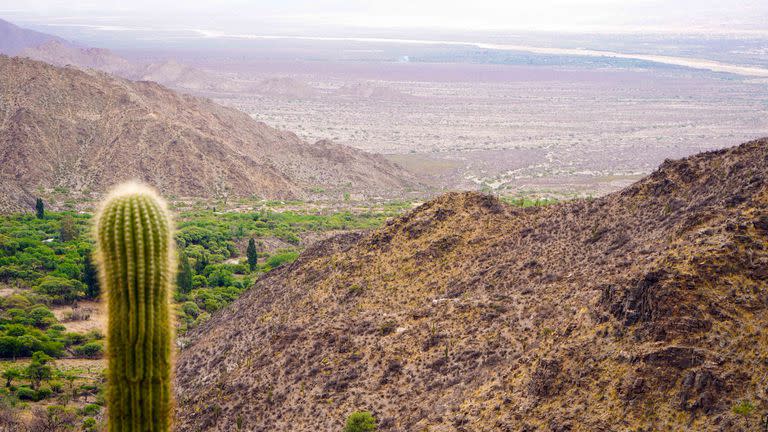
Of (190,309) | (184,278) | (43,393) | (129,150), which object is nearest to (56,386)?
(43,393)

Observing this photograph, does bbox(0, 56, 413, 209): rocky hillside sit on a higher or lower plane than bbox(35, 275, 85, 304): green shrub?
higher

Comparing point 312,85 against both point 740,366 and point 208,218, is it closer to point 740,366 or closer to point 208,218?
point 208,218

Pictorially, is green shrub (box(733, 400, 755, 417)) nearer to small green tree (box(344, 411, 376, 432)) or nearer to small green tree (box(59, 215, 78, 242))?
small green tree (box(344, 411, 376, 432))

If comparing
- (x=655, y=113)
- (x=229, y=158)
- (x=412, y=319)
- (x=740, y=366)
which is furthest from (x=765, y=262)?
(x=655, y=113)

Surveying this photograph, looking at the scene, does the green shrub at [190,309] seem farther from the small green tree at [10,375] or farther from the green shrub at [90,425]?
the green shrub at [90,425]

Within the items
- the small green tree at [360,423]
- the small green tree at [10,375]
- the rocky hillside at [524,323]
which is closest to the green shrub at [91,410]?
the rocky hillside at [524,323]

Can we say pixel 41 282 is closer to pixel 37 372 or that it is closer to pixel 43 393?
pixel 37 372

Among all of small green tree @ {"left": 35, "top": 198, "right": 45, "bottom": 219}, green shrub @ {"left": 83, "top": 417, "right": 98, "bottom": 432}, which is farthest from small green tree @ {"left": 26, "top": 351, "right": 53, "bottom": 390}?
small green tree @ {"left": 35, "top": 198, "right": 45, "bottom": 219}
